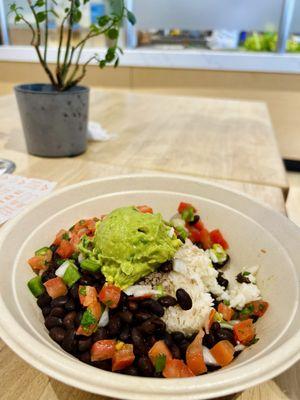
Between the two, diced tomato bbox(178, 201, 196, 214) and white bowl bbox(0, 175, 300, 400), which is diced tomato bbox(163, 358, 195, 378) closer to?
white bowl bbox(0, 175, 300, 400)

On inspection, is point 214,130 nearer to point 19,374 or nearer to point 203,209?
point 203,209

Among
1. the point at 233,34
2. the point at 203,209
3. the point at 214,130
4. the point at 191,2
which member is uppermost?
the point at 191,2

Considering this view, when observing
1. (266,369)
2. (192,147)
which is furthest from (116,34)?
(266,369)

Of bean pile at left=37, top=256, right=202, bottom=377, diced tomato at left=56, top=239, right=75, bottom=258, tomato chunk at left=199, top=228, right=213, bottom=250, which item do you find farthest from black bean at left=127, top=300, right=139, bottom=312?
tomato chunk at left=199, top=228, right=213, bottom=250

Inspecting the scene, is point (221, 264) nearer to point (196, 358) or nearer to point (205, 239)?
point (205, 239)

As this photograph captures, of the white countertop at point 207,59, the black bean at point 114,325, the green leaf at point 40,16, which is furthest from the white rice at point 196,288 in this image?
the white countertop at point 207,59

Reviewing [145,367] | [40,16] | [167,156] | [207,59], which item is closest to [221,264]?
[145,367]

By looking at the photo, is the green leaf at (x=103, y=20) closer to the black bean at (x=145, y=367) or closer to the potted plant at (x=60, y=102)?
the potted plant at (x=60, y=102)
